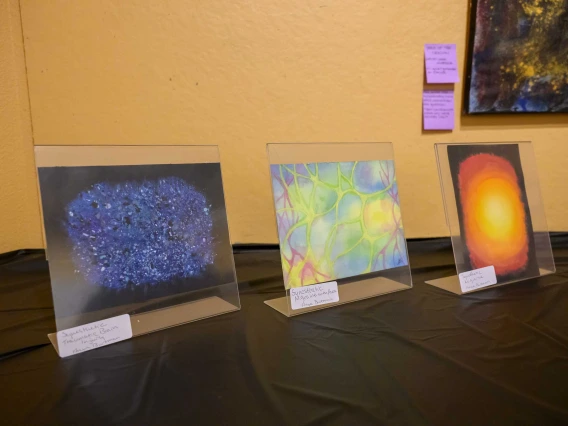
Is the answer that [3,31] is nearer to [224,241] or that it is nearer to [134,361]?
[224,241]

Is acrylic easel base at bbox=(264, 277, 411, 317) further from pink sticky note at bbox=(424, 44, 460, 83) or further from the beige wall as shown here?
pink sticky note at bbox=(424, 44, 460, 83)

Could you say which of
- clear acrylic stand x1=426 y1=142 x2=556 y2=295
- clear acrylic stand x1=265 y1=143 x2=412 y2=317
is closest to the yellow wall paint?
clear acrylic stand x1=265 y1=143 x2=412 y2=317

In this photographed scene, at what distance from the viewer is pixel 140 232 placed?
0.87 metres

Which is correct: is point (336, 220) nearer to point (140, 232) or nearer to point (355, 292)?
Result: point (355, 292)

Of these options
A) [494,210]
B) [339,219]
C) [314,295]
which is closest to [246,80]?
[339,219]

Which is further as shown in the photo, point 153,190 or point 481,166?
point 481,166

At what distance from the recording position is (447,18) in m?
Answer: 1.36

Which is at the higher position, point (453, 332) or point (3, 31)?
point (3, 31)

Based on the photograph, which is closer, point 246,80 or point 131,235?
point 131,235

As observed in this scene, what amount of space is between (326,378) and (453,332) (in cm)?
34

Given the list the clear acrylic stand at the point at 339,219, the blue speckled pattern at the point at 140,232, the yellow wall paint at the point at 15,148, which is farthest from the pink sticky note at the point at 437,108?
the yellow wall paint at the point at 15,148

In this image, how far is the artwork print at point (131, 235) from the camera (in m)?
0.78

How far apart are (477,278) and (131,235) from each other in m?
0.88

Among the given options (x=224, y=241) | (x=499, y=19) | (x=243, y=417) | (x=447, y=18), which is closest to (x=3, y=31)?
(x=224, y=241)
